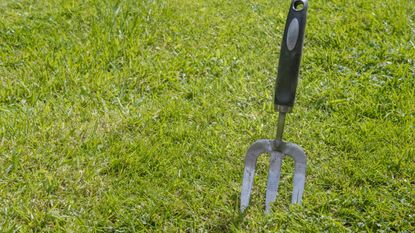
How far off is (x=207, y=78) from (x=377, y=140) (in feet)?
3.60

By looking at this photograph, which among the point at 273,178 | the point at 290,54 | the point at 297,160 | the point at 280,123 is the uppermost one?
the point at 290,54

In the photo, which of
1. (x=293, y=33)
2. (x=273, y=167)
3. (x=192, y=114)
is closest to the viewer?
(x=293, y=33)

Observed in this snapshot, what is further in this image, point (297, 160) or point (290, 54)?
point (297, 160)

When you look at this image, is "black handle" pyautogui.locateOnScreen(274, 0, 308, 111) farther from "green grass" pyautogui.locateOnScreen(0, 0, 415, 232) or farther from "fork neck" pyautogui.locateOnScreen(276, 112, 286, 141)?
"green grass" pyautogui.locateOnScreen(0, 0, 415, 232)

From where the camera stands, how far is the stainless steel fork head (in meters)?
2.60

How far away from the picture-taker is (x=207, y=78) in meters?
3.64

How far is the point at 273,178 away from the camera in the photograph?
105 inches

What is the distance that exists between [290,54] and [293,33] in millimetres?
85

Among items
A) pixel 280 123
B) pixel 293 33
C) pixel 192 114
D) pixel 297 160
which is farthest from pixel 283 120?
pixel 192 114

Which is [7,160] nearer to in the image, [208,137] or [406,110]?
[208,137]

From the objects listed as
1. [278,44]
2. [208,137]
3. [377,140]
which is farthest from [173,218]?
[278,44]

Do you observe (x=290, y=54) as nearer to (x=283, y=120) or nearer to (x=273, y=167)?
(x=283, y=120)

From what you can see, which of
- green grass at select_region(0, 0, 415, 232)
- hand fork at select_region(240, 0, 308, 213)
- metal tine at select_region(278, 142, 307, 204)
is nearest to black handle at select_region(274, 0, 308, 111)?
hand fork at select_region(240, 0, 308, 213)

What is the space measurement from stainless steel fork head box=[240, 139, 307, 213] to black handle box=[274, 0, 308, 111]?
25cm
